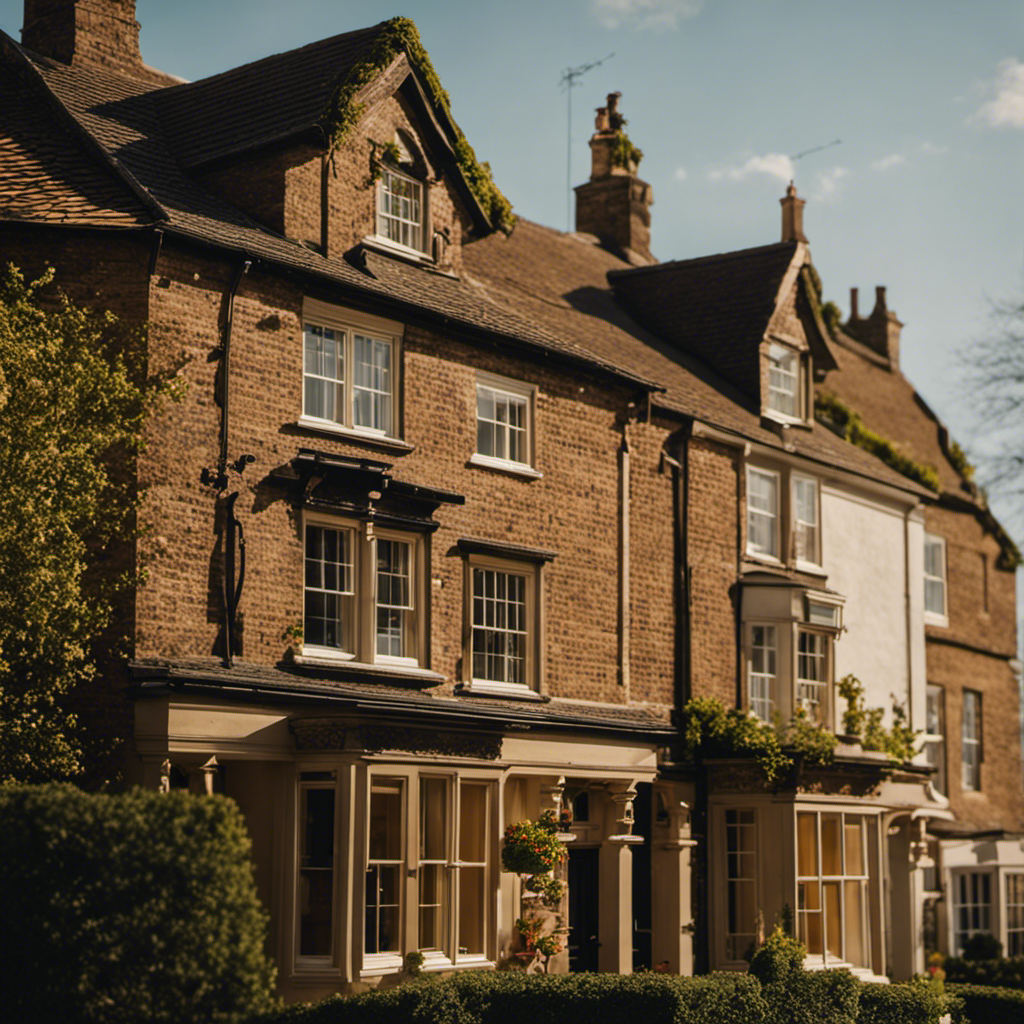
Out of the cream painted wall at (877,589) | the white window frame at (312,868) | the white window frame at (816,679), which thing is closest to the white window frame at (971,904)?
the cream painted wall at (877,589)

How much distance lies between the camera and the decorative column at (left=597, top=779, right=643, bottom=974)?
81.0 ft

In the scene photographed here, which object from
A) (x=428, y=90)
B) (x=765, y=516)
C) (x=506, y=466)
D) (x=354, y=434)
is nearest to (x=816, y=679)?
(x=765, y=516)

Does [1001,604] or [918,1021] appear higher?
[1001,604]

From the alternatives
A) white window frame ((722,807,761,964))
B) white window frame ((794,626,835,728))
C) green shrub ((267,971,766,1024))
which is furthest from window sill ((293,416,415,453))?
white window frame ((794,626,835,728))

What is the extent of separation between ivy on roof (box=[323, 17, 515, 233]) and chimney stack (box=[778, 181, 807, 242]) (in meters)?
10.6

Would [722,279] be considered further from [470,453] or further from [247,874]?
[247,874]

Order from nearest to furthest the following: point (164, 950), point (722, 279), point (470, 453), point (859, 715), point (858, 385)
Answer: point (164, 950) < point (470, 453) < point (859, 715) < point (722, 279) < point (858, 385)

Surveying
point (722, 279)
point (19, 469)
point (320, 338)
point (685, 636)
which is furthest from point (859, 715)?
point (19, 469)

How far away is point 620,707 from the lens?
25.7 m

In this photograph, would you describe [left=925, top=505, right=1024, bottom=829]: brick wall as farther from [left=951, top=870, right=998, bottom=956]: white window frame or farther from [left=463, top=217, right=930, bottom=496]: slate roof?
[left=463, top=217, right=930, bottom=496]: slate roof

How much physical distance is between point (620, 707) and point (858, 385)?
1712 centimetres

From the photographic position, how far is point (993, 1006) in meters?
26.8

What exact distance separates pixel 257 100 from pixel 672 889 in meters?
14.0

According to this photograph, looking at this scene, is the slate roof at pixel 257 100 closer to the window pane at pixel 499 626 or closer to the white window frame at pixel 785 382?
the window pane at pixel 499 626
